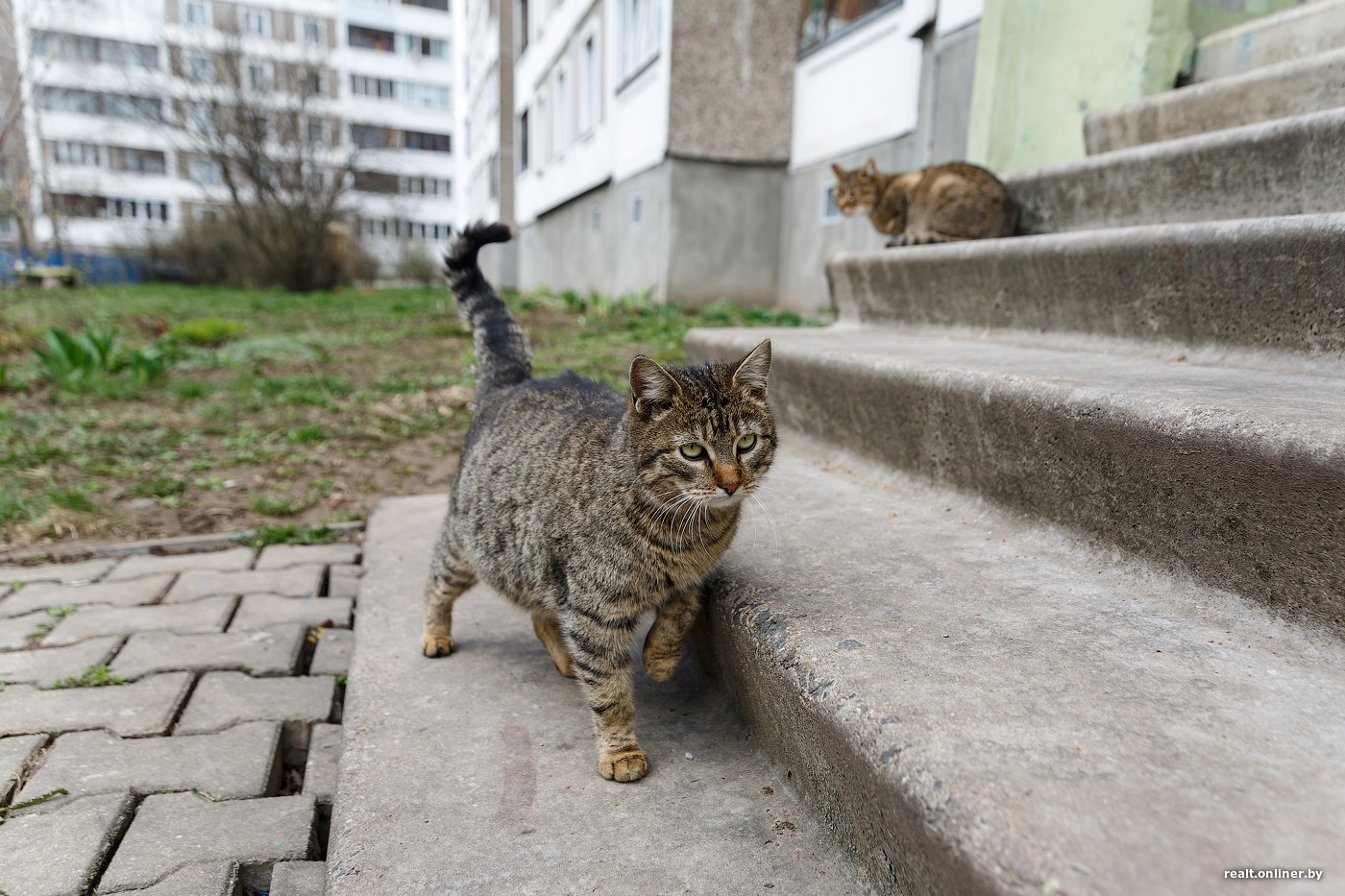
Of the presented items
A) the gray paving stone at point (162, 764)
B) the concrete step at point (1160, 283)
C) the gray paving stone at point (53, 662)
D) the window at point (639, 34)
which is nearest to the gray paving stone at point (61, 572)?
the gray paving stone at point (53, 662)

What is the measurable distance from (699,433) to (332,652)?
153cm

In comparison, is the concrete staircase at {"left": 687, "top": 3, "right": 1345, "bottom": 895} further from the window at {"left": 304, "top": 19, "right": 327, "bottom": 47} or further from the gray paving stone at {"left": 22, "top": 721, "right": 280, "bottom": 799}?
the window at {"left": 304, "top": 19, "right": 327, "bottom": 47}

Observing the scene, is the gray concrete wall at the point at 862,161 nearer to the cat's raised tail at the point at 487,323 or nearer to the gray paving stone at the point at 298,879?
the cat's raised tail at the point at 487,323

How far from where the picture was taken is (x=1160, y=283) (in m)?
2.37

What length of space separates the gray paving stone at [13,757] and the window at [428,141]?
47340 mm

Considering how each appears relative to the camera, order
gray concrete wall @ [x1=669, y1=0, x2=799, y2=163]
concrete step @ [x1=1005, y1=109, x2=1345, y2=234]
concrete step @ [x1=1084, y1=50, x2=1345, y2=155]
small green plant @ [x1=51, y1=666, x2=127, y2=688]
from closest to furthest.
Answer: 1. small green plant @ [x1=51, y1=666, x2=127, y2=688]
2. concrete step @ [x1=1005, y1=109, x2=1345, y2=234]
3. concrete step @ [x1=1084, y1=50, x2=1345, y2=155]
4. gray concrete wall @ [x1=669, y1=0, x2=799, y2=163]

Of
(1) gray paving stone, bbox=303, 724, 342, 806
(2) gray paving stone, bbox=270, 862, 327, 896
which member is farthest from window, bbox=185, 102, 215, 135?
(2) gray paving stone, bbox=270, 862, 327, 896

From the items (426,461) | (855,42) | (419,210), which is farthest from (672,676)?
(419,210)

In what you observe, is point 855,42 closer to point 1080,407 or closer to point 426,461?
point 426,461

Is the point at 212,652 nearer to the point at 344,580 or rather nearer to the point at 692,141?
the point at 344,580

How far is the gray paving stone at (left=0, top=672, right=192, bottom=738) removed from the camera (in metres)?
1.98

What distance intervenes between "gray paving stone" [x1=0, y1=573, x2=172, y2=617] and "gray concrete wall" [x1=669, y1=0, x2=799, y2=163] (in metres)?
8.26

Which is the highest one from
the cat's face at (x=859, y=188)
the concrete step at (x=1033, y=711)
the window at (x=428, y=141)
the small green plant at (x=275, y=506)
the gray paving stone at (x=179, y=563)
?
the window at (x=428, y=141)

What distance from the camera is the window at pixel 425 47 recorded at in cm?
4281
